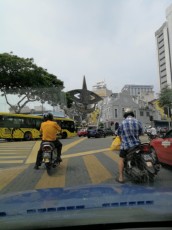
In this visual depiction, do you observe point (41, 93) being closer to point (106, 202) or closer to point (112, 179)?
point (112, 179)

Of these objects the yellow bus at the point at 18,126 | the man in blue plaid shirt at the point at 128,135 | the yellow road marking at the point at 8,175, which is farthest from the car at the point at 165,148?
the yellow bus at the point at 18,126

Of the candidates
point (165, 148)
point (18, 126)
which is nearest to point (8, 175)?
point (165, 148)

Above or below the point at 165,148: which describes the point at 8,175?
below

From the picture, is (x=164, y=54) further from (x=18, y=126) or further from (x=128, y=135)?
(x=128, y=135)

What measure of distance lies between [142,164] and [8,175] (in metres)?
4.14

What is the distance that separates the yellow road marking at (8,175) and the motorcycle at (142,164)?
2.92 m

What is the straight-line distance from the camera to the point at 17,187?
8.39 m

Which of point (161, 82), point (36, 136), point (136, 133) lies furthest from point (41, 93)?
point (161, 82)

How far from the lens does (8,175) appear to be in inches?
410

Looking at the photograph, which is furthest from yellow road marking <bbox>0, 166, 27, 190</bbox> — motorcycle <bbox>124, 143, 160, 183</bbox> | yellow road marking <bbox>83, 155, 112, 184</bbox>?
motorcycle <bbox>124, 143, 160, 183</bbox>

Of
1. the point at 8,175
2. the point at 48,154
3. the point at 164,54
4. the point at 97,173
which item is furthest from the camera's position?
the point at 164,54

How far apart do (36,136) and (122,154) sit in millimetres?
28991

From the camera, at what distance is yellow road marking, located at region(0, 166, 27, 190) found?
9.09 meters

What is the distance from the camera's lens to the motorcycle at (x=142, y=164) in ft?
26.1
